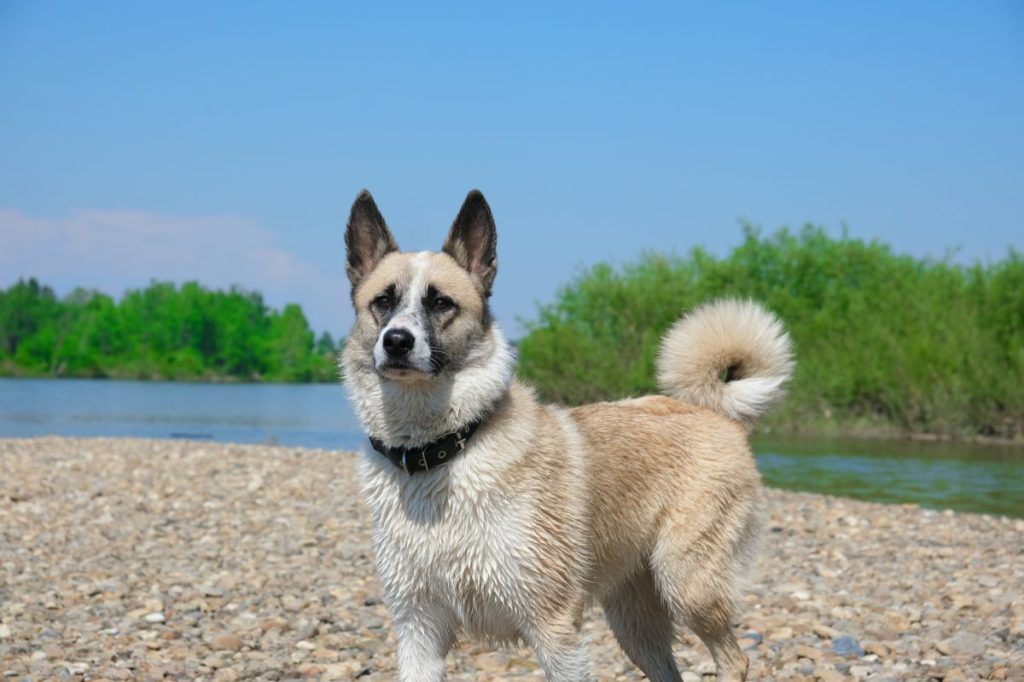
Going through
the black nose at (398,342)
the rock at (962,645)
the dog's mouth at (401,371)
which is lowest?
the rock at (962,645)

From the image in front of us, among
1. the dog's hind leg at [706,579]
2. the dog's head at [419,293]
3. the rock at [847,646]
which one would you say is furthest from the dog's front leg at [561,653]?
the rock at [847,646]

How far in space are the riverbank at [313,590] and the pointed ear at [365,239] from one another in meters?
2.66

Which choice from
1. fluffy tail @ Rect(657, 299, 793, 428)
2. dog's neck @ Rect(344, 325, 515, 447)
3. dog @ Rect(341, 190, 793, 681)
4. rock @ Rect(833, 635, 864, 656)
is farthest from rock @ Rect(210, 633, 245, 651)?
rock @ Rect(833, 635, 864, 656)

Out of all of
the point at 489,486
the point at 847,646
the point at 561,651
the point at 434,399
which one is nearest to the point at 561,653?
the point at 561,651

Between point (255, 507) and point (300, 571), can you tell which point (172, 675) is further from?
point (255, 507)

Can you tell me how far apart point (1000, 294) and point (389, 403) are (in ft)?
118

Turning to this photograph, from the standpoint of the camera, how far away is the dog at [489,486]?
173 inches

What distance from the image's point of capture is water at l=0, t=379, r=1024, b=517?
1991cm

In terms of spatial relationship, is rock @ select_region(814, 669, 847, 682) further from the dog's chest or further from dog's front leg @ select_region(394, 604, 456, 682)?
dog's front leg @ select_region(394, 604, 456, 682)

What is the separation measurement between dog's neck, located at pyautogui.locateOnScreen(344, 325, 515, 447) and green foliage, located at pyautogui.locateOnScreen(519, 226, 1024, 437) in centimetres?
2502

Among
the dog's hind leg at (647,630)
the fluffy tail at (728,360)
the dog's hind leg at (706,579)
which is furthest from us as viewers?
the fluffy tail at (728,360)

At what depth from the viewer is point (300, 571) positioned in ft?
31.9

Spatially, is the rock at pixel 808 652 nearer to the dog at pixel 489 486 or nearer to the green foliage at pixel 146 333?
the dog at pixel 489 486

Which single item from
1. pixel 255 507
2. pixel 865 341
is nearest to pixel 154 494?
pixel 255 507
